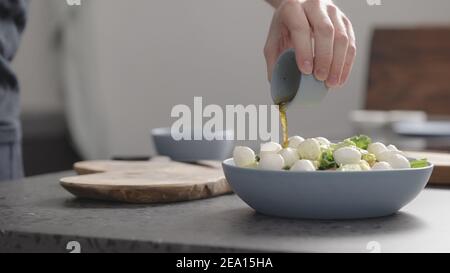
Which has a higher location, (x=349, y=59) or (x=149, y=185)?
(x=349, y=59)

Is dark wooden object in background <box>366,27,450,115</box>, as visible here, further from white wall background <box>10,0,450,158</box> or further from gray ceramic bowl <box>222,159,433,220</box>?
gray ceramic bowl <box>222,159,433,220</box>

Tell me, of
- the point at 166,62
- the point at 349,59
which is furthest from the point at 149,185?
the point at 166,62

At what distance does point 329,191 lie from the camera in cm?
86

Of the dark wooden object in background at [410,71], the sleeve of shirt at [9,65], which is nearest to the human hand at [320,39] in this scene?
the sleeve of shirt at [9,65]

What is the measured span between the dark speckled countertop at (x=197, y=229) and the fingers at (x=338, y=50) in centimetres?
22

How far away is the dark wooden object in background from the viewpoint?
3658 millimetres

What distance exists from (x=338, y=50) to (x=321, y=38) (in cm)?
3

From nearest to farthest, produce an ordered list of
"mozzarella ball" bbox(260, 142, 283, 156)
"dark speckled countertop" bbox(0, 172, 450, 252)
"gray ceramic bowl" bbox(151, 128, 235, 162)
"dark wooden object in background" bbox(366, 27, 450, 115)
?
"dark speckled countertop" bbox(0, 172, 450, 252) → "mozzarella ball" bbox(260, 142, 283, 156) → "gray ceramic bowl" bbox(151, 128, 235, 162) → "dark wooden object in background" bbox(366, 27, 450, 115)

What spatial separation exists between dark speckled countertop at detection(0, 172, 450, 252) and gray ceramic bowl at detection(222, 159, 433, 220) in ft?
0.05

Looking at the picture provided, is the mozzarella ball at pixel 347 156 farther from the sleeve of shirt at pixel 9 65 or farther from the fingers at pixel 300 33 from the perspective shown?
the sleeve of shirt at pixel 9 65

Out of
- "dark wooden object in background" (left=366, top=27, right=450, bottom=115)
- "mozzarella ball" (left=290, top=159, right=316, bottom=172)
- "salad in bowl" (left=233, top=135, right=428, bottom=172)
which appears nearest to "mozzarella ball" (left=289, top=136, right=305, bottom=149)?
"salad in bowl" (left=233, top=135, right=428, bottom=172)

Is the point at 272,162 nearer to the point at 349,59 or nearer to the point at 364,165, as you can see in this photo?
the point at 364,165
